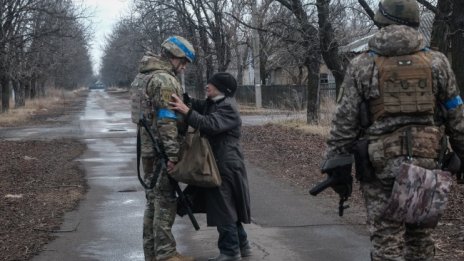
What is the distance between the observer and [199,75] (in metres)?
32.8

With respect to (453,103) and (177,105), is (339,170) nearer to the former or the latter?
(453,103)

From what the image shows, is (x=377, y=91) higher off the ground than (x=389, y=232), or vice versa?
(x=377, y=91)

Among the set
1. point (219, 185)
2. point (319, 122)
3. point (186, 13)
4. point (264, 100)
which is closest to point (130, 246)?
point (219, 185)

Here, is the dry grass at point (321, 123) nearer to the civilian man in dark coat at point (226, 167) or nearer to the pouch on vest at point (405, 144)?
the civilian man in dark coat at point (226, 167)

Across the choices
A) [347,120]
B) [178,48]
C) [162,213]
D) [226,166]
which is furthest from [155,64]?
[347,120]

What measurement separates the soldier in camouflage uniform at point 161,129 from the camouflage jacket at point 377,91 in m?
1.76

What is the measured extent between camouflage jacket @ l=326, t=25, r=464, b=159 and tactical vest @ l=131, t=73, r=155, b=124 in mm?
2015

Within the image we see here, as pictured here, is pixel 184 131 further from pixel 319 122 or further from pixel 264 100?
pixel 264 100

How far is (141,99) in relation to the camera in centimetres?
534

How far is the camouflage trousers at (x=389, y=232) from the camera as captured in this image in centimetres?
Result: 360

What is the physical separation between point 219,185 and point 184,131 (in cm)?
57

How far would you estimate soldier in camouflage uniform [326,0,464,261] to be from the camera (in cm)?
358

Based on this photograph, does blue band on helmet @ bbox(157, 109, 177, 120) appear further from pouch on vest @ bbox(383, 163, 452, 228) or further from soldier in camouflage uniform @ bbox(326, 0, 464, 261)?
pouch on vest @ bbox(383, 163, 452, 228)

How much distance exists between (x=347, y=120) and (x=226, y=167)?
1.84 meters
